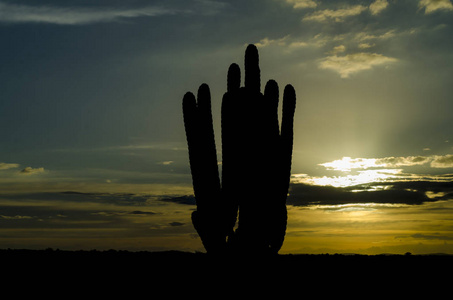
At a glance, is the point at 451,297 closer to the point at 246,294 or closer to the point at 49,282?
the point at 246,294

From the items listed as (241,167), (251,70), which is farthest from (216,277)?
(251,70)

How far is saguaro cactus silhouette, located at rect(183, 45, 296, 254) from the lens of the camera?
1783cm

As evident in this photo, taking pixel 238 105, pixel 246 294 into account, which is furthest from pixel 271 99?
pixel 246 294

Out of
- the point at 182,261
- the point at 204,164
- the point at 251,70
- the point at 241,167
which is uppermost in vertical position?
the point at 251,70

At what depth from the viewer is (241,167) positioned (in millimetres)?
17766

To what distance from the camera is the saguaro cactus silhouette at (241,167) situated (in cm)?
1783

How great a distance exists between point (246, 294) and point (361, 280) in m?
4.91

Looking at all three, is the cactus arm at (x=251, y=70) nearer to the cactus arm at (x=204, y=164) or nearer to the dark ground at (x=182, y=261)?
the cactus arm at (x=204, y=164)

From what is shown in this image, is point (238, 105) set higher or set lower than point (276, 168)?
higher

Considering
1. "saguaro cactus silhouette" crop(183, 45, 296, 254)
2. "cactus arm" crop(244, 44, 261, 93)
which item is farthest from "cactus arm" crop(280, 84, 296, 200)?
"cactus arm" crop(244, 44, 261, 93)

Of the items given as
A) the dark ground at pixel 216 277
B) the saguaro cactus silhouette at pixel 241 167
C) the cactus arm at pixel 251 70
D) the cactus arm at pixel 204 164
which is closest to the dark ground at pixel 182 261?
the dark ground at pixel 216 277

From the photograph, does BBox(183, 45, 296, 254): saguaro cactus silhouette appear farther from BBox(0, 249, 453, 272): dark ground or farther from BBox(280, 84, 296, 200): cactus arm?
BBox(0, 249, 453, 272): dark ground

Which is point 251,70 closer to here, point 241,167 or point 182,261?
point 241,167

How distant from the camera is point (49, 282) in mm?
19000
